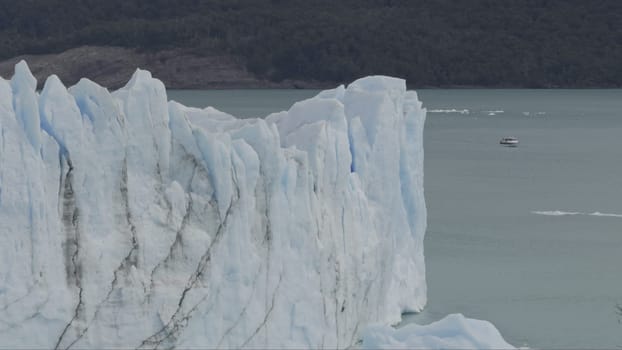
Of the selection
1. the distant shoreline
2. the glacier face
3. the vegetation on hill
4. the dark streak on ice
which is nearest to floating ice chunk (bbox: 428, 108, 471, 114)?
the distant shoreline

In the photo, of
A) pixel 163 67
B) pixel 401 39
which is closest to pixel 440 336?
pixel 163 67

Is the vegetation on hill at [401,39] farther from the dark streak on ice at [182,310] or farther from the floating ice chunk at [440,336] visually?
the dark streak on ice at [182,310]

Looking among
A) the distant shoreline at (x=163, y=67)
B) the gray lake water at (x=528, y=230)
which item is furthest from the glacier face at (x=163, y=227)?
the distant shoreline at (x=163, y=67)

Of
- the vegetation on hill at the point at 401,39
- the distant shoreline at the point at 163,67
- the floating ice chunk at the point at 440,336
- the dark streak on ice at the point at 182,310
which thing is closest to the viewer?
the dark streak on ice at the point at 182,310

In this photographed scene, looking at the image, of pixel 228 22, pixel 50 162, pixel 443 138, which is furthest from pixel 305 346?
pixel 228 22

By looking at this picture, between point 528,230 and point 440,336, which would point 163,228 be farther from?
point 528,230

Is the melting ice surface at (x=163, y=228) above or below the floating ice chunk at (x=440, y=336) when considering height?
above
